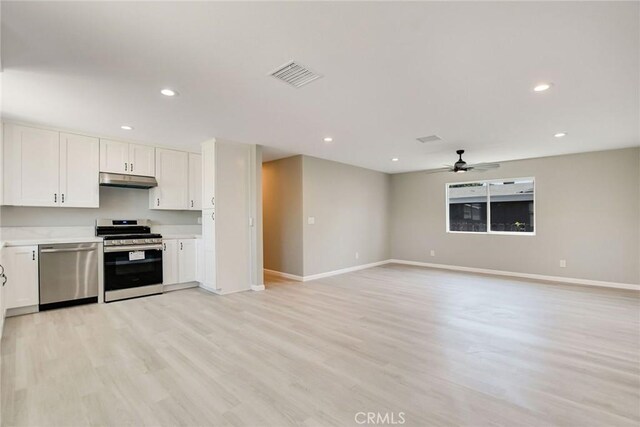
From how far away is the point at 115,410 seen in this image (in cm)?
183

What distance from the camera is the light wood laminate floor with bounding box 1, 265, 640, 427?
1.82 meters

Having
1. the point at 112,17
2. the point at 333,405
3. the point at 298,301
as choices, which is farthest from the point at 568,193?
the point at 112,17

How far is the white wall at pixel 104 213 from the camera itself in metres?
3.98

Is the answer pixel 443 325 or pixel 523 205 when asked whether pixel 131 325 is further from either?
pixel 523 205

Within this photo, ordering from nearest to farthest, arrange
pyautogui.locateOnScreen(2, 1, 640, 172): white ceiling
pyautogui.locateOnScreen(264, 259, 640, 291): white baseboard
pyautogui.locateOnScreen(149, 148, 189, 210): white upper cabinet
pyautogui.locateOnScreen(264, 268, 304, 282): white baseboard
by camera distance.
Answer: pyautogui.locateOnScreen(2, 1, 640, 172): white ceiling < pyautogui.locateOnScreen(149, 148, 189, 210): white upper cabinet < pyautogui.locateOnScreen(264, 259, 640, 291): white baseboard < pyautogui.locateOnScreen(264, 268, 304, 282): white baseboard

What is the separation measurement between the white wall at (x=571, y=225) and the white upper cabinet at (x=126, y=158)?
6.37 metres

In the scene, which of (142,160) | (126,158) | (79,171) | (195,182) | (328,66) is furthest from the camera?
(195,182)

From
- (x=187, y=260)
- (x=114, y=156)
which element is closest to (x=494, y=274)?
(x=187, y=260)

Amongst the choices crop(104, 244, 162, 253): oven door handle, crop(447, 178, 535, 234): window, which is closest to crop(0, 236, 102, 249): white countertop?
crop(104, 244, 162, 253): oven door handle

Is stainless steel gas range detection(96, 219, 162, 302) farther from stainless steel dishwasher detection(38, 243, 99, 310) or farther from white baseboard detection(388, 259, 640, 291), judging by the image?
white baseboard detection(388, 259, 640, 291)

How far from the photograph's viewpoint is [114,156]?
14.6ft

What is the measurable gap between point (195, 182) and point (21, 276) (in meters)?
2.62

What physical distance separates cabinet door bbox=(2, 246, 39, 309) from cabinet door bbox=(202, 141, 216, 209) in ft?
7.14

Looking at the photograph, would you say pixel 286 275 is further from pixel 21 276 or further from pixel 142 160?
pixel 21 276
